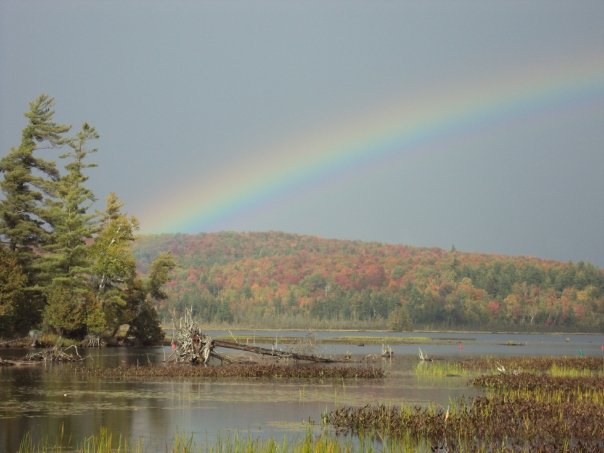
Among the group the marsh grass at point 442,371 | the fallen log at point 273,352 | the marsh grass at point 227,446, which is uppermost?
the fallen log at point 273,352

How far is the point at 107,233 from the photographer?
284ft

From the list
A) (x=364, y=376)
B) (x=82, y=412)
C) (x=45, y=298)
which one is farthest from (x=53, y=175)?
(x=82, y=412)

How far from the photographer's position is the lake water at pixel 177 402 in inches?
1093

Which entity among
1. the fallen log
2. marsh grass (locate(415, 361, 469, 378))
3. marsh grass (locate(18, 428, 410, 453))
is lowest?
marsh grass (locate(18, 428, 410, 453))

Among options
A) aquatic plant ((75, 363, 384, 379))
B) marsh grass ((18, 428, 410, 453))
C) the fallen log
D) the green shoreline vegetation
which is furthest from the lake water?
the fallen log

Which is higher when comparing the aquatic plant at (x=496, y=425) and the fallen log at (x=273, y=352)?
the fallen log at (x=273, y=352)

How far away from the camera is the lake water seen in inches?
1093

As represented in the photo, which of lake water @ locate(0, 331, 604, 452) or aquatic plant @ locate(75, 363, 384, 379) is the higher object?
aquatic plant @ locate(75, 363, 384, 379)

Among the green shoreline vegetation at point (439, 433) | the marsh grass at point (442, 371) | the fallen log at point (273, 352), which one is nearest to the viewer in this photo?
the green shoreline vegetation at point (439, 433)

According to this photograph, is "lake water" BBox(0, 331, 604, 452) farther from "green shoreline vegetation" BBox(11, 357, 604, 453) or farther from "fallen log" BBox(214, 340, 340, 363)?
Answer: "fallen log" BBox(214, 340, 340, 363)

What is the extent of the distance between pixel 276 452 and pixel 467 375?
34552mm

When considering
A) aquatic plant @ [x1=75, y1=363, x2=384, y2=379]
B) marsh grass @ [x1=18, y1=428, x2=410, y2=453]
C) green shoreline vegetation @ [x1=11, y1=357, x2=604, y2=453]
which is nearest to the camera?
marsh grass @ [x1=18, y1=428, x2=410, y2=453]

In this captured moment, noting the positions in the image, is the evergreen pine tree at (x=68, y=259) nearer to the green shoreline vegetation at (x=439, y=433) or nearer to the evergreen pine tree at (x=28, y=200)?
the evergreen pine tree at (x=28, y=200)

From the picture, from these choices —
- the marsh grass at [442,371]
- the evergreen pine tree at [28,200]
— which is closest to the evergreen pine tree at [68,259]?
the evergreen pine tree at [28,200]
